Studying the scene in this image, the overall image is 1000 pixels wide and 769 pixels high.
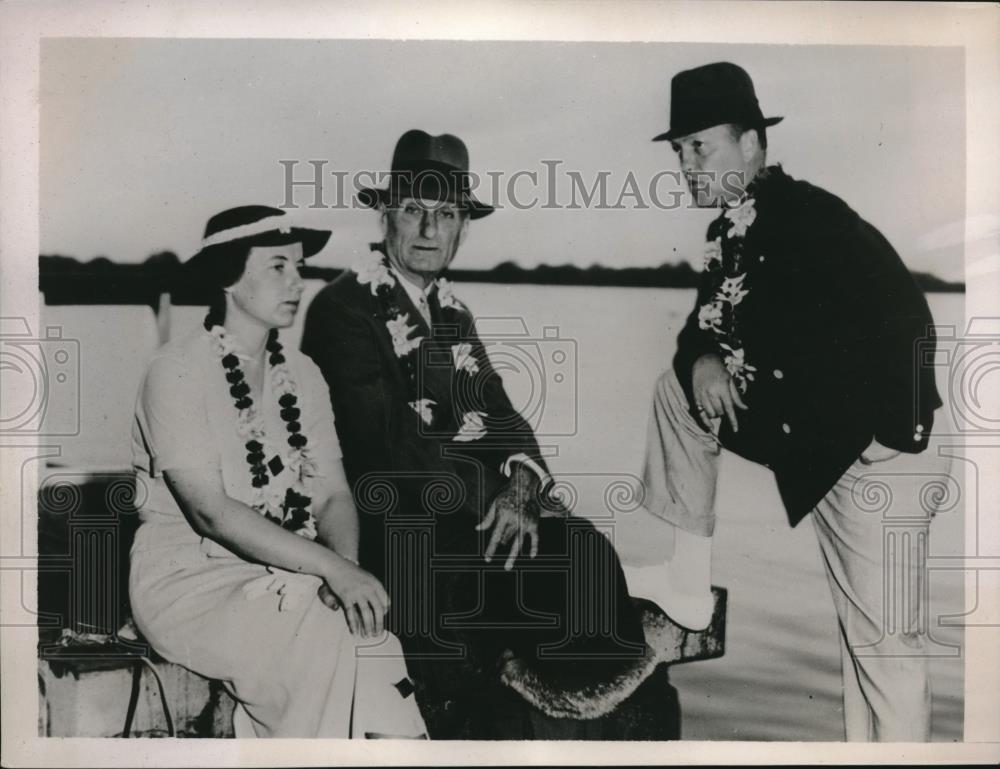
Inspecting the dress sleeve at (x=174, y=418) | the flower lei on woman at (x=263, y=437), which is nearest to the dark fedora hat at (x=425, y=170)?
the flower lei on woman at (x=263, y=437)

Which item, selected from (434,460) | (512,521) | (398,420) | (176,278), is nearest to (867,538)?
(512,521)

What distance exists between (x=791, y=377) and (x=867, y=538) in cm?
49

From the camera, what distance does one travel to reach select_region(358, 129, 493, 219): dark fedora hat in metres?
2.50

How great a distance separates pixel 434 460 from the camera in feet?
8.19

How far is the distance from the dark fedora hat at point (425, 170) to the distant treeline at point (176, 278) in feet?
0.71

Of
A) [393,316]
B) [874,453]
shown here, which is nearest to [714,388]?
[874,453]

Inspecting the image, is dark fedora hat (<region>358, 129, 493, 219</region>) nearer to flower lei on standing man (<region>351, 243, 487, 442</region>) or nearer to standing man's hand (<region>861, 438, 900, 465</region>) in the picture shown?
flower lei on standing man (<region>351, 243, 487, 442</region>)

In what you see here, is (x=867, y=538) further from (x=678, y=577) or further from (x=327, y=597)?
(x=327, y=597)

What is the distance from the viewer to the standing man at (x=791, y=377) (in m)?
2.52

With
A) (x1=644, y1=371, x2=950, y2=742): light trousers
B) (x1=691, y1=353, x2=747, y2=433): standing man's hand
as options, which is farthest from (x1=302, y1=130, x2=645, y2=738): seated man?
(x1=691, y1=353, x2=747, y2=433): standing man's hand

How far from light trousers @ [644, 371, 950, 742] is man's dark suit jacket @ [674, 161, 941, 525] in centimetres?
6

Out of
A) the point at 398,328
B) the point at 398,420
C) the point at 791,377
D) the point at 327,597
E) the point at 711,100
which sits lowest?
the point at 327,597

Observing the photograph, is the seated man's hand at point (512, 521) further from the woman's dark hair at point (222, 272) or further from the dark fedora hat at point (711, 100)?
the dark fedora hat at point (711, 100)

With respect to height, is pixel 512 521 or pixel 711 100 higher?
pixel 711 100
